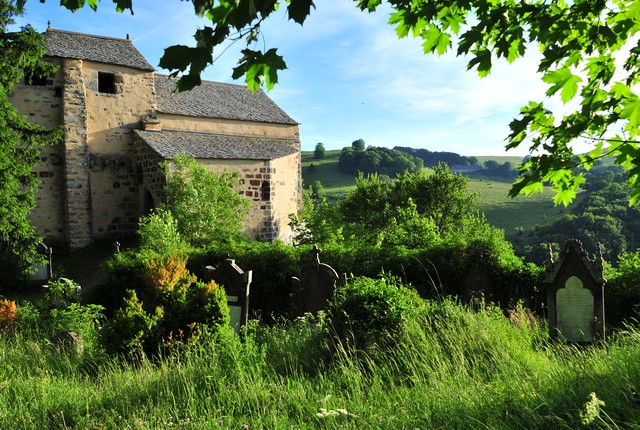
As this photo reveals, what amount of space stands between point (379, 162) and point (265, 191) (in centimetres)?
5495

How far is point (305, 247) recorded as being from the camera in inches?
496

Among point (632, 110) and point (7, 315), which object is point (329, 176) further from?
point (632, 110)

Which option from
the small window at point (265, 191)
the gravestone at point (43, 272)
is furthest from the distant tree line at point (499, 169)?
the gravestone at point (43, 272)

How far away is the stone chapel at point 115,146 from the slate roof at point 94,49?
4 centimetres

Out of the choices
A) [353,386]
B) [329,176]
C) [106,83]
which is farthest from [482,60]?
[329,176]

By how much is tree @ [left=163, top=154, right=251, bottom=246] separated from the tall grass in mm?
11454

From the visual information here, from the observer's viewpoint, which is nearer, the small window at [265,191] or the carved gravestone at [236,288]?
the carved gravestone at [236,288]

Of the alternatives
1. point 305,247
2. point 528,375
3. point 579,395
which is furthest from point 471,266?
point 579,395

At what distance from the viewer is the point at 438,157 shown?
11281cm

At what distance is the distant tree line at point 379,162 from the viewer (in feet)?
251

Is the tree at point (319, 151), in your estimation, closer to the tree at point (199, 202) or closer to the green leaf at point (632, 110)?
the tree at point (199, 202)

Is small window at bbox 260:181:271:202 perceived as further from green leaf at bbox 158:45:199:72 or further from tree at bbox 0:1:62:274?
green leaf at bbox 158:45:199:72

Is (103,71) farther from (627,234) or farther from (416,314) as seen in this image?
(627,234)

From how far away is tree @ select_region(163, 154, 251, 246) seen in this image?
18.7 meters
